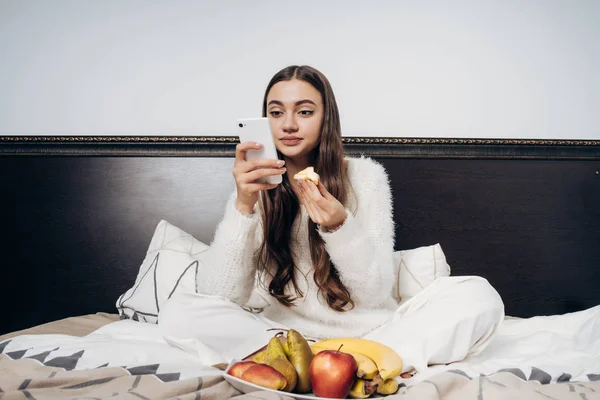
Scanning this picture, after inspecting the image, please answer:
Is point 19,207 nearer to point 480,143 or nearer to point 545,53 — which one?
point 480,143

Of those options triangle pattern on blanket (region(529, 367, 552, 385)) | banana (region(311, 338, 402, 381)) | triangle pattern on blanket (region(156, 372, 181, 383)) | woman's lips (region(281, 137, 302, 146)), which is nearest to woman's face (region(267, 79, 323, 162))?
woman's lips (region(281, 137, 302, 146))

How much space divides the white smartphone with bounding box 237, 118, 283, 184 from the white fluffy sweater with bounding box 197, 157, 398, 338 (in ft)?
0.58

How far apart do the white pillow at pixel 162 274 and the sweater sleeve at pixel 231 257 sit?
293 millimetres

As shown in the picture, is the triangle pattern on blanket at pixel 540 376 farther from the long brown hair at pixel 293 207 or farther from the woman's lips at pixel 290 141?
the woman's lips at pixel 290 141

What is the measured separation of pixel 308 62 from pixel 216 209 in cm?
70

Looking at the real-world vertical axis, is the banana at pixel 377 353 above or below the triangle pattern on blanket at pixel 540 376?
above

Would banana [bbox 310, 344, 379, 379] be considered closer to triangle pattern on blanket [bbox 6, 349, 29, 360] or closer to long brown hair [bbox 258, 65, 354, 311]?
long brown hair [bbox 258, 65, 354, 311]

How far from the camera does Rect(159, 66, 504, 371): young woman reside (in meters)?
1.08

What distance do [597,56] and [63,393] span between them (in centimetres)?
225

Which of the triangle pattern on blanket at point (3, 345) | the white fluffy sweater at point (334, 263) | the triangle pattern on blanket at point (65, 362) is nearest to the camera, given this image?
the triangle pattern on blanket at point (65, 362)

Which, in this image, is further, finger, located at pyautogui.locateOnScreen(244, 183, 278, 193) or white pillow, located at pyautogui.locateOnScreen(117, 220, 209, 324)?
white pillow, located at pyautogui.locateOnScreen(117, 220, 209, 324)

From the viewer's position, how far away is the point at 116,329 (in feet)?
4.61

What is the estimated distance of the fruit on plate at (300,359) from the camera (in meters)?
0.85

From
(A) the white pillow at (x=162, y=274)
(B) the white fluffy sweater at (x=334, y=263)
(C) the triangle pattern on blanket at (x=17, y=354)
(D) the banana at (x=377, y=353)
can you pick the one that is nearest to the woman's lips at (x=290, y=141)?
(B) the white fluffy sweater at (x=334, y=263)
